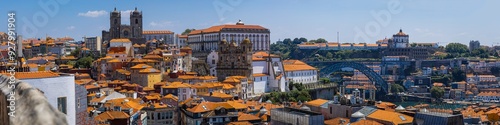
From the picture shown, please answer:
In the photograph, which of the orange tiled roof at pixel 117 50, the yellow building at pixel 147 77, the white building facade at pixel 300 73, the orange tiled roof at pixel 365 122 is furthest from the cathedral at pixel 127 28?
the orange tiled roof at pixel 365 122

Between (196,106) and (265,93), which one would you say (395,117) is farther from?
(265,93)

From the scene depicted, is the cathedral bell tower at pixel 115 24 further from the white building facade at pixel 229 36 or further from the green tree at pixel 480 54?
the green tree at pixel 480 54

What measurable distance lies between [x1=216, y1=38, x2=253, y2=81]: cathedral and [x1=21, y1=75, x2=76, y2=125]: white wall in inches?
741

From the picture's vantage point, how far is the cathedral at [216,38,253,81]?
23.2 metres

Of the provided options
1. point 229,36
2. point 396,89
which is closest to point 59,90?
point 229,36

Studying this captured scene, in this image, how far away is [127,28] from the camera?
30.9m

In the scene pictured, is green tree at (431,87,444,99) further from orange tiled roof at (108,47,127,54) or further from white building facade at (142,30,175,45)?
orange tiled roof at (108,47,127,54)

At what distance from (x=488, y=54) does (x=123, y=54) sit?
115ft

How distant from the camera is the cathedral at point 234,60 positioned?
23156mm

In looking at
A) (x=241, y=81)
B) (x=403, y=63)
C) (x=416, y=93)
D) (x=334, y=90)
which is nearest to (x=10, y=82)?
(x=241, y=81)

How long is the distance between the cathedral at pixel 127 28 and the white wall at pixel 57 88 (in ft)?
88.1

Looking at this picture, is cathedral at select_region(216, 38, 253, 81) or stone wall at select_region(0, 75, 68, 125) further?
cathedral at select_region(216, 38, 253, 81)

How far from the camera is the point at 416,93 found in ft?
119

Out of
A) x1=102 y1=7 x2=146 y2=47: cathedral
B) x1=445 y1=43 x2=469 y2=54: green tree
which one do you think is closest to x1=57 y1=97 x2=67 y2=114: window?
x1=102 y1=7 x2=146 y2=47: cathedral
